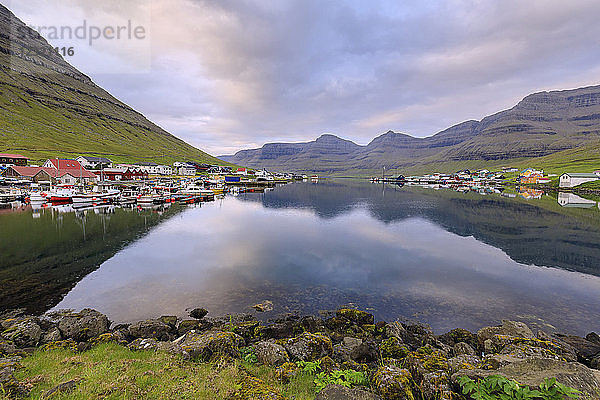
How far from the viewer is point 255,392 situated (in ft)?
27.1

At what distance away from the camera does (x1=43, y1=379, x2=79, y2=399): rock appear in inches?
299

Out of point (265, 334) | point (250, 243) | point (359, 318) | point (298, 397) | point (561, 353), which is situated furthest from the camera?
point (250, 243)

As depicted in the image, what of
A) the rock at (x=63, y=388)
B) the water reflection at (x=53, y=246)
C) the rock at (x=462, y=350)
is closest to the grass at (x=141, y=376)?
the rock at (x=63, y=388)

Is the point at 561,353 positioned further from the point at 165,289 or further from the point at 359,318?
the point at 165,289

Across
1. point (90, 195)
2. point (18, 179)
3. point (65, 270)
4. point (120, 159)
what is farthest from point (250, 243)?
point (120, 159)

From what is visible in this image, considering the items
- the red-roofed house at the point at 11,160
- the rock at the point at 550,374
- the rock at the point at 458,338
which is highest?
the red-roofed house at the point at 11,160

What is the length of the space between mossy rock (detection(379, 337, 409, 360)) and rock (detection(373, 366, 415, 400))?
4.50 m

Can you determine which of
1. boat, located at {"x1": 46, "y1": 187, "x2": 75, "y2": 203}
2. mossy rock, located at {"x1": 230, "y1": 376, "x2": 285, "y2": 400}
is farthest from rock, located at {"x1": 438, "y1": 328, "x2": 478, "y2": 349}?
boat, located at {"x1": 46, "y1": 187, "x2": 75, "y2": 203}

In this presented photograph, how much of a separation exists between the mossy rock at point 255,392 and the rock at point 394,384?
3.21 metres

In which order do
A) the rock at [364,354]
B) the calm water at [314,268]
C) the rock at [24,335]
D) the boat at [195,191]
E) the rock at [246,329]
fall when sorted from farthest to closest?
the boat at [195,191] → the calm water at [314,268] → the rock at [246,329] → the rock at [24,335] → the rock at [364,354]

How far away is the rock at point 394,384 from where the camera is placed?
8.33 meters

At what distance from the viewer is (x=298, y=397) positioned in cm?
859

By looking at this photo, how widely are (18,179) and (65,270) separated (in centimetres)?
10012

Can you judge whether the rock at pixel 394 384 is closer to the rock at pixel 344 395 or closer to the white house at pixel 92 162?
the rock at pixel 344 395
